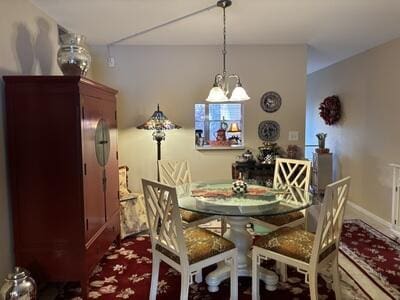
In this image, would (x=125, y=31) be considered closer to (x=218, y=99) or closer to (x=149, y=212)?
(x=218, y=99)

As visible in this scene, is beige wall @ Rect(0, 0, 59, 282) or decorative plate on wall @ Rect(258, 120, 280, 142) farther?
decorative plate on wall @ Rect(258, 120, 280, 142)

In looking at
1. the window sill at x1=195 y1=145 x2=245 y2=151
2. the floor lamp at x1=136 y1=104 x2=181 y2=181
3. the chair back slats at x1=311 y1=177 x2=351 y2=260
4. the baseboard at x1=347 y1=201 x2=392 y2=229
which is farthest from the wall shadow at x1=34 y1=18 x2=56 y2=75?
the baseboard at x1=347 y1=201 x2=392 y2=229

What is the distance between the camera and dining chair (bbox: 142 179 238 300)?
221 cm

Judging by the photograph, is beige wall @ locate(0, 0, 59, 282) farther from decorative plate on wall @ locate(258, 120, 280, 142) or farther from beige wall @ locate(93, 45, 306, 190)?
decorative plate on wall @ locate(258, 120, 280, 142)

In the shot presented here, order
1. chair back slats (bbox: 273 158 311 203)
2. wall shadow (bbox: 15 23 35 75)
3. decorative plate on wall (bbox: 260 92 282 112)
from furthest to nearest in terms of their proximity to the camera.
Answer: decorative plate on wall (bbox: 260 92 282 112) < chair back slats (bbox: 273 158 311 203) < wall shadow (bbox: 15 23 35 75)

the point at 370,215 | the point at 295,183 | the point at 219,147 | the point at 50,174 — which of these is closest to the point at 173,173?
the point at 219,147

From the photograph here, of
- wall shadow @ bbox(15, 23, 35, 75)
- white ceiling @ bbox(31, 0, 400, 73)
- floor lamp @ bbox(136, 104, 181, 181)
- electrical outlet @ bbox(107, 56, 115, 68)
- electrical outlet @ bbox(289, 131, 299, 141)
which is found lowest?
electrical outlet @ bbox(289, 131, 299, 141)

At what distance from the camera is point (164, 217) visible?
2322 mm

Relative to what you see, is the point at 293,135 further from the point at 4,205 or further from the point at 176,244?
the point at 4,205

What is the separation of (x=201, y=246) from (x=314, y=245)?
76 centimetres

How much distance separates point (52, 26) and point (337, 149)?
4804 mm

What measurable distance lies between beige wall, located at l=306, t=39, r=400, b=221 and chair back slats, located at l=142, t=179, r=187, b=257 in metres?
3.18

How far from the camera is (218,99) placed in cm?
298

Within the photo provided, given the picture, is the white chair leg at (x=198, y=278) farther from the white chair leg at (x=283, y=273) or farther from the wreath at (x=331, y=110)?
the wreath at (x=331, y=110)
